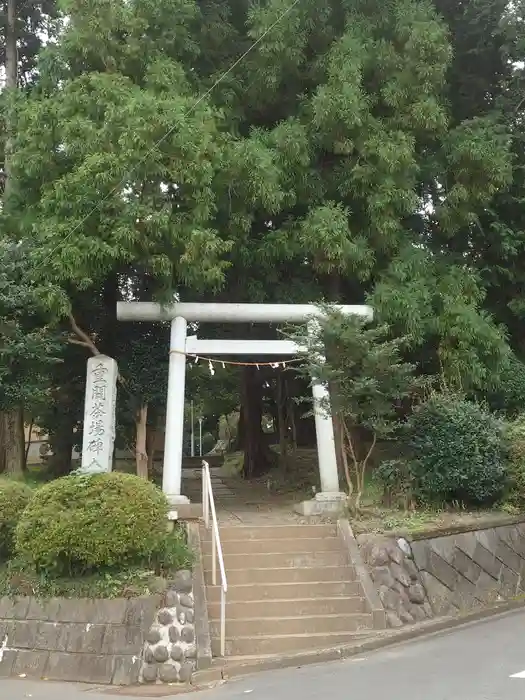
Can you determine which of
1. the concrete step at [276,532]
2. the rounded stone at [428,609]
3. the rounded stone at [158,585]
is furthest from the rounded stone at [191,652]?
the rounded stone at [428,609]

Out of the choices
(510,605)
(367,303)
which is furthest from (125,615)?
(367,303)

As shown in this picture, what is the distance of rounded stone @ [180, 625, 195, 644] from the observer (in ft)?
22.7

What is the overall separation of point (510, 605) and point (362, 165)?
750cm

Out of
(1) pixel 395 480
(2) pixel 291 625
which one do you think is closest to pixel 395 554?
(2) pixel 291 625

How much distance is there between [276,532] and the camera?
9.44m

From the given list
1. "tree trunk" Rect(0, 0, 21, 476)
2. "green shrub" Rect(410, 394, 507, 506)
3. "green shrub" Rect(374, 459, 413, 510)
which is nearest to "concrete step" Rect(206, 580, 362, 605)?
"green shrub" Rect(374, 459, 413, 510)

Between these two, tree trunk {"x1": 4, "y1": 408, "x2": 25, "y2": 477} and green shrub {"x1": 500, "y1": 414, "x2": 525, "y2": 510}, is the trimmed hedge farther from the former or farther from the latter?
tree trunk {"x1": 4, "y1": 408, "x2": 25, "y2": 477}

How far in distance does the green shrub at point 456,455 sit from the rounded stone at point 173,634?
4667 mm

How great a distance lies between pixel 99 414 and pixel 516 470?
21.5 ft

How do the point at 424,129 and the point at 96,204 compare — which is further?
the point at 424,129

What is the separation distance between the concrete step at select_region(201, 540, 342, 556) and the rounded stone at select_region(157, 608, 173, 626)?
1.82 m

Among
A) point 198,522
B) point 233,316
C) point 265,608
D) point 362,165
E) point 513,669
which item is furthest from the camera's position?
point 362,165

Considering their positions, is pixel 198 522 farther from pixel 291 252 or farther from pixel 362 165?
pixel 362 165

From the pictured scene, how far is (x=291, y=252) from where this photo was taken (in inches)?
476
